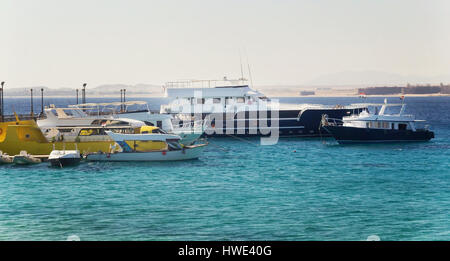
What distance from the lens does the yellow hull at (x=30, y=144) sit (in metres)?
48.0

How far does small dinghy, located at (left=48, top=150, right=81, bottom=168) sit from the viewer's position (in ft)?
144

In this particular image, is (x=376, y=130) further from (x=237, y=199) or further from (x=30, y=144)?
(x=237, y=199)

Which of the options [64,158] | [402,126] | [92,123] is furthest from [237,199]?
[402,126]

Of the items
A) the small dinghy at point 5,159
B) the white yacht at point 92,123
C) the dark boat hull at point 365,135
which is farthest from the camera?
the dark boat hull at point 365,135

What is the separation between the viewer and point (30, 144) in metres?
48.2

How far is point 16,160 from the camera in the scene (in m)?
45.6

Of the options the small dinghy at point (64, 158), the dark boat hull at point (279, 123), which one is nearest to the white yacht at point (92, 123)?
the small dinghy at point (64, 158)

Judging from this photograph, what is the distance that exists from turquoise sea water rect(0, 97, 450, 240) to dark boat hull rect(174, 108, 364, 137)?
17.0 m

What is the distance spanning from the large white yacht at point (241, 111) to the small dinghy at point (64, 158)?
84.2 feet

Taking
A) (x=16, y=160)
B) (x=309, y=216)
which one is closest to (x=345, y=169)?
(x=309, y=216)

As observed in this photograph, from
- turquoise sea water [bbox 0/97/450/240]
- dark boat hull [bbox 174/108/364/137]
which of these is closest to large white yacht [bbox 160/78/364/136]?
dark boat hull [bbox 174/108/364/137]

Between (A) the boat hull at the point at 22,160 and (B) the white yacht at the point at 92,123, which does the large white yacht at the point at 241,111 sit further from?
(A) the boat hull at the point at 22,160

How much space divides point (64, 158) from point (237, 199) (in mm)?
19267
